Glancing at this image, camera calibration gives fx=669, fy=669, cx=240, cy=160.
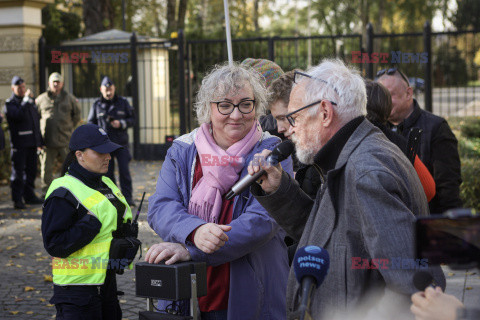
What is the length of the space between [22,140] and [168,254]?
898 cm

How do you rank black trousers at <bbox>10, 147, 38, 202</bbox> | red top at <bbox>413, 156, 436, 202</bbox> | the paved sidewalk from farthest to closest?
1. black trousers at <bbox>10, 147, 38, 202</bbox>
2. the paved sidewalk
3. red top at <bbox>413, 156, 436, 202</bbox>

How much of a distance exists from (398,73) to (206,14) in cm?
4517

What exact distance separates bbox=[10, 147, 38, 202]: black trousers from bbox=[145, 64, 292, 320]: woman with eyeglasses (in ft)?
27.2

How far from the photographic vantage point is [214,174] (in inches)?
138

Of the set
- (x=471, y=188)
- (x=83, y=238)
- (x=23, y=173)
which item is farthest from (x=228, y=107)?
(x=23, y=173)

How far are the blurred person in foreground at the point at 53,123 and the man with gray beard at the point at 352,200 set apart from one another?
31.2ft

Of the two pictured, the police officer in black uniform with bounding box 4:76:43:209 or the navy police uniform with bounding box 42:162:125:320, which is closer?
the navy police uniform with bounding box 42:162:125:320

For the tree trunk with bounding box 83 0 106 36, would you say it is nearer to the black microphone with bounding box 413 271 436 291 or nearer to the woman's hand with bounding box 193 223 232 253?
the woman's hand with bounding box 193 223 232 253

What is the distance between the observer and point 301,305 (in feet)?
6.87

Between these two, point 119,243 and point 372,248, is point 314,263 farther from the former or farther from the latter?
point 119,243

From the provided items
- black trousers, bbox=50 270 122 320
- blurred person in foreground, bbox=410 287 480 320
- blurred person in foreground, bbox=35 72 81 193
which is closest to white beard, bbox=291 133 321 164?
blurred person in foreground, bbox=410 287 480 320

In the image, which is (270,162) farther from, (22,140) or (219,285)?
(22,140)

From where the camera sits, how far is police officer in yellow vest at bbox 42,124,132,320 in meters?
4.05

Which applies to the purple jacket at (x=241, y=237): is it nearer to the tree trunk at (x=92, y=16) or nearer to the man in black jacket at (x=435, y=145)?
the man in black jacket at (x=435, y=145)
